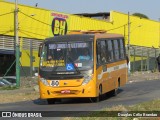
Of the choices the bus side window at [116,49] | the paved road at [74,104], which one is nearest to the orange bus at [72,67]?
the paved road at [74,104]

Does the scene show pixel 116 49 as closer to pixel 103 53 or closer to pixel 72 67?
pixel 103 53

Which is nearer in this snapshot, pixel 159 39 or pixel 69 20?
pixel 69 20

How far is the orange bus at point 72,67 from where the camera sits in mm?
20047

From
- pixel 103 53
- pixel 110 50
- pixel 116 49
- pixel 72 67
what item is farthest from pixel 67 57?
pixel 116 49

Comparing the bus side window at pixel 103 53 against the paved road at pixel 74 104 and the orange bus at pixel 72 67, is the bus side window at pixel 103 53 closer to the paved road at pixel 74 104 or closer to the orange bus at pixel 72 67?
the orange bus at pixel 72 67

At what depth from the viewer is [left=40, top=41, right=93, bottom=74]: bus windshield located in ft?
66.2

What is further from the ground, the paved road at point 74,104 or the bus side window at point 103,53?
the bus side window at point 103,53

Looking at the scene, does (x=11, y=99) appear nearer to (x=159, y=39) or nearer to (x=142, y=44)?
(x=142, y=44)

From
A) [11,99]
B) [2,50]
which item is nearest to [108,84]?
[11,99]

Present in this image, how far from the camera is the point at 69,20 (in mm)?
56219

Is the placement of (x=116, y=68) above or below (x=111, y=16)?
below

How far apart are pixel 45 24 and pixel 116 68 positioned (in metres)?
29.6

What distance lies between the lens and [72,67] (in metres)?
20.2

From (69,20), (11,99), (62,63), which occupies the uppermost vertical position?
(69,20)
